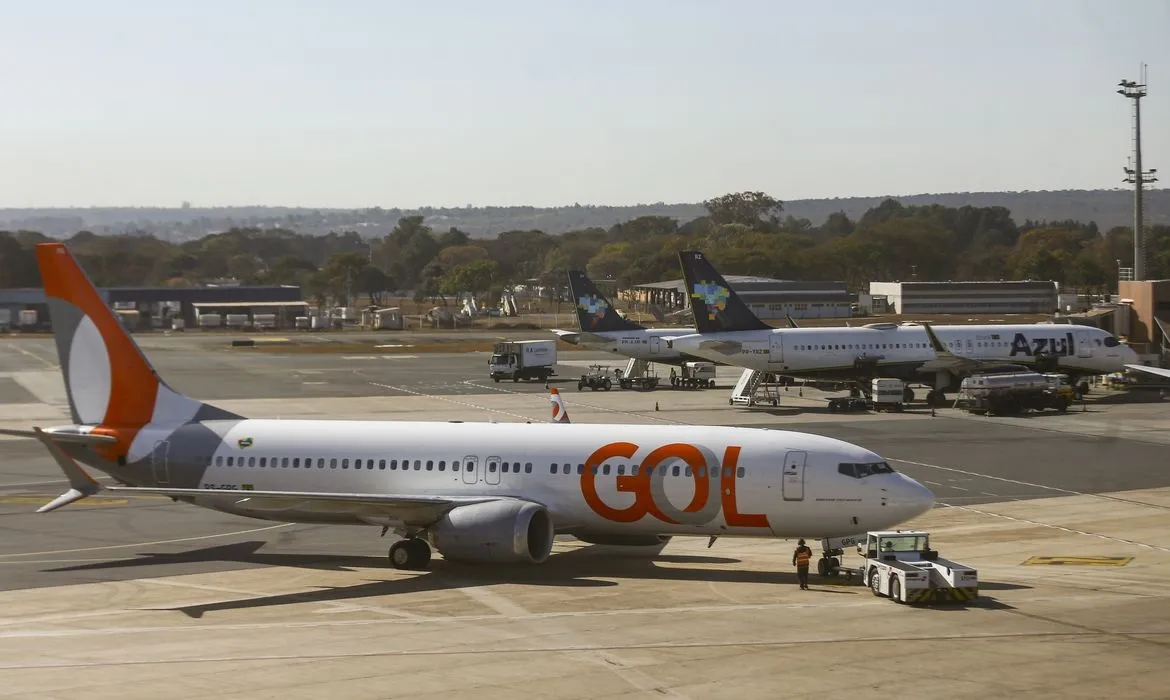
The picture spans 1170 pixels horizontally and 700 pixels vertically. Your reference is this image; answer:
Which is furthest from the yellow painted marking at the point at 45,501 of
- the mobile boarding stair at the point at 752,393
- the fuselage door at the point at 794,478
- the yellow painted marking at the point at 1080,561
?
the mobile boarding stair at the point at 752,393

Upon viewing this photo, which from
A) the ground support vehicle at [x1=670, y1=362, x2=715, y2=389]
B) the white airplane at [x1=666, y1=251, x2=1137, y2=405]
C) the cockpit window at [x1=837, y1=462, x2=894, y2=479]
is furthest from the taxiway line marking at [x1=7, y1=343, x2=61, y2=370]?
the cockpit window at [x1=837, y1=462, x2=894, y2=479]

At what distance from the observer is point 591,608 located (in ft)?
120

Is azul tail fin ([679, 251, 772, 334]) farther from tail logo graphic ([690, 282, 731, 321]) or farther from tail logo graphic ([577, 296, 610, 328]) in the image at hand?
tail logo graphic ([577, 296, 610, 328])

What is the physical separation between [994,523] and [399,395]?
6062 cm

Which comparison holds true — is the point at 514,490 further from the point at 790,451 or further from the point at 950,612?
the point at 950,612

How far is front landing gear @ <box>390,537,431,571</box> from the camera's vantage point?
42.3 metres

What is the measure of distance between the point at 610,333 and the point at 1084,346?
36336 mm

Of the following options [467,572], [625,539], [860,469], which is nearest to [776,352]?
[625,539]

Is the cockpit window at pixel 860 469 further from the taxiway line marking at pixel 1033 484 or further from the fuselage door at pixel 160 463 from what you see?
the fuselage door at pixel 160 463

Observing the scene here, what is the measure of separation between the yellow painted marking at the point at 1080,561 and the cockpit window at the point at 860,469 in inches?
272

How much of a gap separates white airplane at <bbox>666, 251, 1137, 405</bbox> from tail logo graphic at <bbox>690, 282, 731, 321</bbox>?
0.07 metres

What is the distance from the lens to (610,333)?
113m

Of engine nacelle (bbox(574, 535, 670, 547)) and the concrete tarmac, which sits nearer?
the concrete tarmac

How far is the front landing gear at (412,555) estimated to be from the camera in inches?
1667
